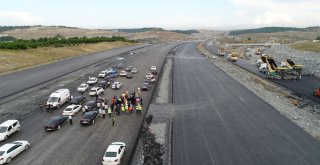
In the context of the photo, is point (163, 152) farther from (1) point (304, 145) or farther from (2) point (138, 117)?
(1) point (304, 145)

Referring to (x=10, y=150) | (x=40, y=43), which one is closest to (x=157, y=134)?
(x=10, y=150)

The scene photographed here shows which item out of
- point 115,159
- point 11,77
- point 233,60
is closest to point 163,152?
point 115,159

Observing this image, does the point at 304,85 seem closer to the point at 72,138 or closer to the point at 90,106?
the point at 90,106

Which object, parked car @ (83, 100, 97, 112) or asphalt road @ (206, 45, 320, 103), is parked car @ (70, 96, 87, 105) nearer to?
parked car @ (83, 100, 97, 112)

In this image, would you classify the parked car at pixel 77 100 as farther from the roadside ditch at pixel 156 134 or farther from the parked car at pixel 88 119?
the roadside ditch at pixel 156 134

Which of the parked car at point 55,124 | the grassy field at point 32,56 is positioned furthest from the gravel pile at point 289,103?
the grassy field at point 32,56

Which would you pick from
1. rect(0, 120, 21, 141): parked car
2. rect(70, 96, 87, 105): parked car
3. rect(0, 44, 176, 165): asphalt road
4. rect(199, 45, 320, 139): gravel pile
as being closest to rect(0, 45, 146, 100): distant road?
rect(0, 44, 176, 165): asphalt road

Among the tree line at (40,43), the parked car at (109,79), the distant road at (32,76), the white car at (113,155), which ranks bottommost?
the white car at (113,155)
